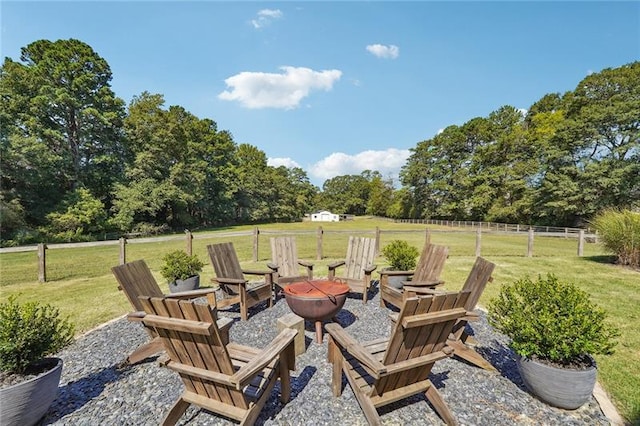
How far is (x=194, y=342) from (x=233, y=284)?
112 inches

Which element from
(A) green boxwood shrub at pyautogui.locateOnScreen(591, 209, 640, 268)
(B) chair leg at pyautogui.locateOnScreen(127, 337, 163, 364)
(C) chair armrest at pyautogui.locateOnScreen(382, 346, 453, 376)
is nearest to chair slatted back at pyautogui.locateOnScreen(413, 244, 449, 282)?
(C) chair armrest at pyautogui.locateOnScreen(382, 346, 453, 376)

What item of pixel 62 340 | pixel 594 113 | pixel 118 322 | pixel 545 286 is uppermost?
pixel 594 113

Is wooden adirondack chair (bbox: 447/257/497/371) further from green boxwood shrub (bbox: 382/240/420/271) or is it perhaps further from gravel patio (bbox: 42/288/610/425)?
green boxwood shrub (bbox: 382/240/420/271)

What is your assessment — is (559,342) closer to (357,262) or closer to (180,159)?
(357,262)

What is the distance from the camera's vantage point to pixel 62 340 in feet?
8.47

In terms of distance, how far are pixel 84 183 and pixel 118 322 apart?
23.7 m

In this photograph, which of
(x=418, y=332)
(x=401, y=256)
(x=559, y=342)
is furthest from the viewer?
(x=401, y=256)

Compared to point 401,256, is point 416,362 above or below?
below

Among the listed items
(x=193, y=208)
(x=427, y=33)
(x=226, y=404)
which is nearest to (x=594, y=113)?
(x=427, y=33)

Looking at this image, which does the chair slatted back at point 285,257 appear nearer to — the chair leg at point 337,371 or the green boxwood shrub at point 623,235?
the chair leg at point 337,371

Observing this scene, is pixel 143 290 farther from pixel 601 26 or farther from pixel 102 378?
pixel 601 26

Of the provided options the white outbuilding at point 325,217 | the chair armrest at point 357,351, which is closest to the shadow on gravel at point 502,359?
the chair armrest at point 357,351

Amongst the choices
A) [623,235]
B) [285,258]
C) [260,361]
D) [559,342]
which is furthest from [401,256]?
[623,235]

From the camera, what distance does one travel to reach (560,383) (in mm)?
2455
